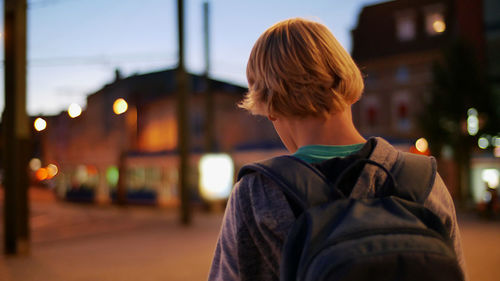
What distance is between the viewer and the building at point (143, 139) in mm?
25031

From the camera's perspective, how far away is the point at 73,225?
16031mm

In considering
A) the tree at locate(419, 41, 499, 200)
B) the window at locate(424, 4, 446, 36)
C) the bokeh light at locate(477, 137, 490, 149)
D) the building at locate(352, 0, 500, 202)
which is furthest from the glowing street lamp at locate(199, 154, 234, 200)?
the window at locate(424, 4, 446, 36)

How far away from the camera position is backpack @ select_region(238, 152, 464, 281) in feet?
3.01

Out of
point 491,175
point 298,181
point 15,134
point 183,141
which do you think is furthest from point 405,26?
point 298,181

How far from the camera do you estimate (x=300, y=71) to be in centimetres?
114

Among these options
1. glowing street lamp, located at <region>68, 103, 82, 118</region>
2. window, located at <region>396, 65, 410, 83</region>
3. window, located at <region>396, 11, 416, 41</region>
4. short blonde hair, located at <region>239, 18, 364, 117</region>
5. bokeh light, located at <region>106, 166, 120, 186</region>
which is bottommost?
bokeh light, located at <region>106, 166, 120, 186</region>

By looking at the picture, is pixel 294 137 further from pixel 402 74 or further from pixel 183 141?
pixel 402 74

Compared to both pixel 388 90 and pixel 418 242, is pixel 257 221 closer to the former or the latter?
pixel 418 242

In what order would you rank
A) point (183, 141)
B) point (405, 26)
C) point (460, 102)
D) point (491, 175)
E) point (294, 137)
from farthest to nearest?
point (405, 26)
point (491, 175)
point (460, 102)
point (183, 141)
point (294, 137)

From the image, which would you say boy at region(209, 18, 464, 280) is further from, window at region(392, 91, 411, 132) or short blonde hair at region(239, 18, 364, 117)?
window at region(392, 91, 411, 132)

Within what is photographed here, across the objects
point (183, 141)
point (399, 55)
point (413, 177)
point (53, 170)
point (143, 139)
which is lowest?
point (53, 170)

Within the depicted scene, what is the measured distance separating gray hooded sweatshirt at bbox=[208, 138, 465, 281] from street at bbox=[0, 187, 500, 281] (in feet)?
20.3

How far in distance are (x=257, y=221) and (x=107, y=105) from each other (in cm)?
3646

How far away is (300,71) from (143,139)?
3253cm
